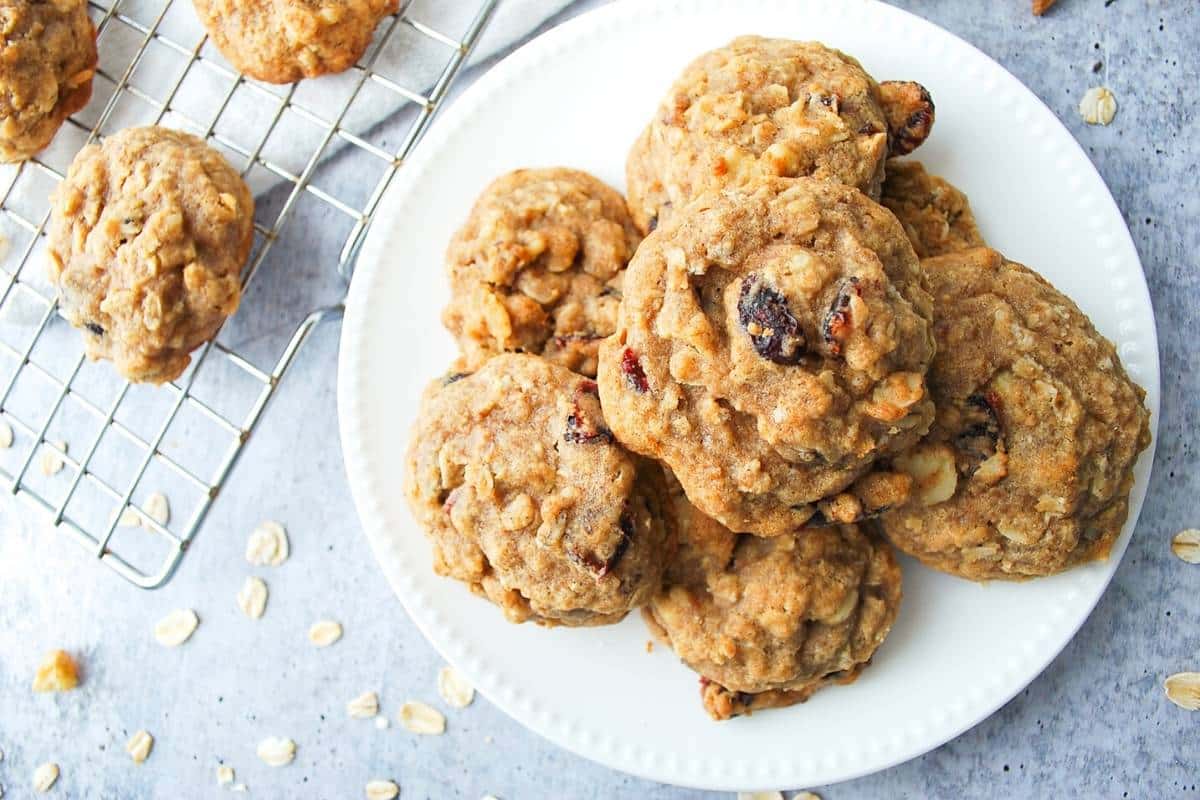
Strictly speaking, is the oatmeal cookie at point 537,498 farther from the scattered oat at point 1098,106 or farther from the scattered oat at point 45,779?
the scattered oat at point 45,779

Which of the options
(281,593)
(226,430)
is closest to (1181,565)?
(281,593)

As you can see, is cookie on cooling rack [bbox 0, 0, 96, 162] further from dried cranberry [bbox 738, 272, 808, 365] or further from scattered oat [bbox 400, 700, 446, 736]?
dried cranberry [bbox 738, 272, 808, 365]

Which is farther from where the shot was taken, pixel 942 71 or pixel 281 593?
pixel 281 593

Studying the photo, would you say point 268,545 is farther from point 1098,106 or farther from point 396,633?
point 1098,106

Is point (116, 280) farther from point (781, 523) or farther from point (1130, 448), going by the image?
point (1130, 448)

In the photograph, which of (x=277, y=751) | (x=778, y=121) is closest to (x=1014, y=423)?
(x=778, y=121)

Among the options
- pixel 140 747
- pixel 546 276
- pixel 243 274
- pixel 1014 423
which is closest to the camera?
pixel 1014 423
